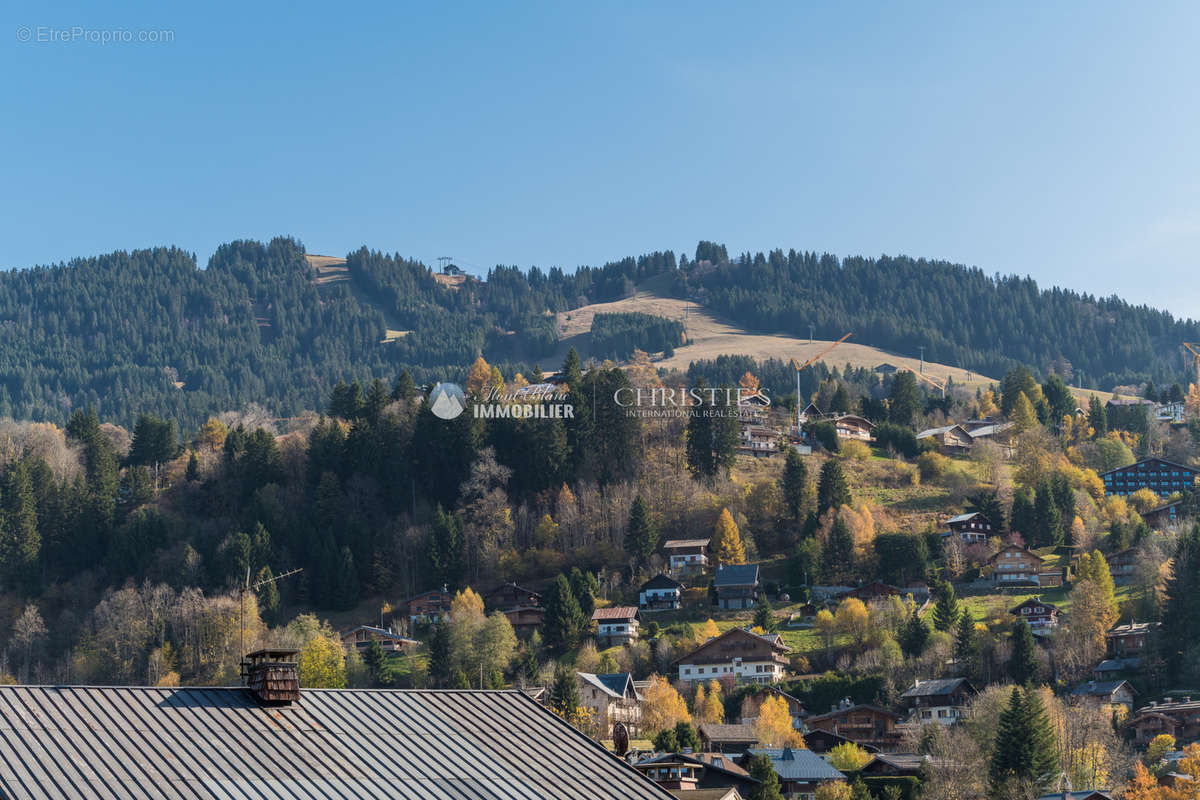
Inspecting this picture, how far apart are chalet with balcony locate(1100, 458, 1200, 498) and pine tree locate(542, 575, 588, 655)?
2174 inches

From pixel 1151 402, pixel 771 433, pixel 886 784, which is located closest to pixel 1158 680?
pixel 886 784

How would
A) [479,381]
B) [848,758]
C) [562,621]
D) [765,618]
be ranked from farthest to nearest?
[479,381] → [765,618] → [562,621] → [848,758]

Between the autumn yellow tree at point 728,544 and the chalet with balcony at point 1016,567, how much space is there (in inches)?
701

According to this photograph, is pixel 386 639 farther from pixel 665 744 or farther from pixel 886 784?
pixel 886 784

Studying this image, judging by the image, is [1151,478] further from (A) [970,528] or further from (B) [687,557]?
(B) [687,557]

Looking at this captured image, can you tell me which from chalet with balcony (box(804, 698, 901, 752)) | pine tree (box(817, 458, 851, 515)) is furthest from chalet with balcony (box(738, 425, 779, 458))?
chalet with balcony (box(804, 698, 901, 752))

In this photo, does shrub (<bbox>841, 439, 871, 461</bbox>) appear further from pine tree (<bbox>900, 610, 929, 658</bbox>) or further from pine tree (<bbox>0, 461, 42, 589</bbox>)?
pine tree (<bbox>0, 461, 42, 589</bbox>)

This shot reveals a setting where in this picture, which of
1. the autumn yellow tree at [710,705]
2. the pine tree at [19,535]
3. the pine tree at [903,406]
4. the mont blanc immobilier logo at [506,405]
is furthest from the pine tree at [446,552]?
the pine tree at [903,406]

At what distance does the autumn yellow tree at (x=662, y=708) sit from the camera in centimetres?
8812

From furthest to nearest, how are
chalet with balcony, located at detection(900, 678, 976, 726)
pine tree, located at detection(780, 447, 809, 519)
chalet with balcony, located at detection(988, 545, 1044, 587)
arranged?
1. pine tree, located at detection(780, 447, 809, 519)
2. chalet with balcony, located at detection(988, 545, 1044, 587)
3. chalet with balcony, located at detection(900, 678, 976, 726)

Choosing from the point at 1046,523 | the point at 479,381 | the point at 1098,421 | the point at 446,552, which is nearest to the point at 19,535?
the point at 446,552

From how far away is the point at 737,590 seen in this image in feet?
360

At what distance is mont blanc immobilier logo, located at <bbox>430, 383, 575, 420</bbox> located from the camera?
126 m

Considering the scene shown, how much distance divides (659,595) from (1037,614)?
2605 cm
